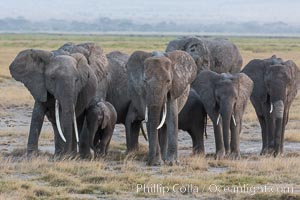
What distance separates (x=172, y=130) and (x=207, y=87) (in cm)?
201

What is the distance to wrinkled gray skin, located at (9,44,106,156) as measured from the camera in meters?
15.6

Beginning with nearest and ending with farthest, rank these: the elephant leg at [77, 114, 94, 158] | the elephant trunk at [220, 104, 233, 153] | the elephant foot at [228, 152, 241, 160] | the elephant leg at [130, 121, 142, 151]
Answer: the elephant leg at [77, 114, 94, 158] < the elephant trunk at [220, 104, 233, 153] < the elephant foot at [228, 152, 241, 160] < the elephant leg at [130, 121, 142, 151]

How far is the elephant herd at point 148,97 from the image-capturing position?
15.7m

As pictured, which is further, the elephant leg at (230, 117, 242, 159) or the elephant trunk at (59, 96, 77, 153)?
the elephant leg at (230, 117, 242, 159)

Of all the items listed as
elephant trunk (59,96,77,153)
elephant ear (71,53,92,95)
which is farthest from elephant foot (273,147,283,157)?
elephant trunk (59,96,77,153)

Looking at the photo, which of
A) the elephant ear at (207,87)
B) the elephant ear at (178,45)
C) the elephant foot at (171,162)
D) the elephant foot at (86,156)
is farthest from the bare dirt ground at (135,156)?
the elephant ear at (178,45)

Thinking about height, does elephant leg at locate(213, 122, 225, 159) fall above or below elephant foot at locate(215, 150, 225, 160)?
above

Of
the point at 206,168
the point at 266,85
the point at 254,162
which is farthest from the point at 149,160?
the point at 266,85

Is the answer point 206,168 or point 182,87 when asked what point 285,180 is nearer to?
point 206,168

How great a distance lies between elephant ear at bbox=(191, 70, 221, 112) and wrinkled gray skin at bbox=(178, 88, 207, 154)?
0.26 metres

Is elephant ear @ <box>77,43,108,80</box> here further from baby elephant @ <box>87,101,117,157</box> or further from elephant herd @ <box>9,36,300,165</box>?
baby elephant @ <box>87,101,117,157</box>

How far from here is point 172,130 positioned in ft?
52.8

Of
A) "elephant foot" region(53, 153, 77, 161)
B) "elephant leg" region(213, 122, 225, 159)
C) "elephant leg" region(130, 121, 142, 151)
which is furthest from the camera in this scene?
"elephant leg" region(130, 121, 142, 151)

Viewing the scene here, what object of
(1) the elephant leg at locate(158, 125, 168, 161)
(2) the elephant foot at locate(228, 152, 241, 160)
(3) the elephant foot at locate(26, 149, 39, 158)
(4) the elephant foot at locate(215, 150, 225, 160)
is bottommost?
(2) the elephant foot at locate(228, 152, 241, 160)
